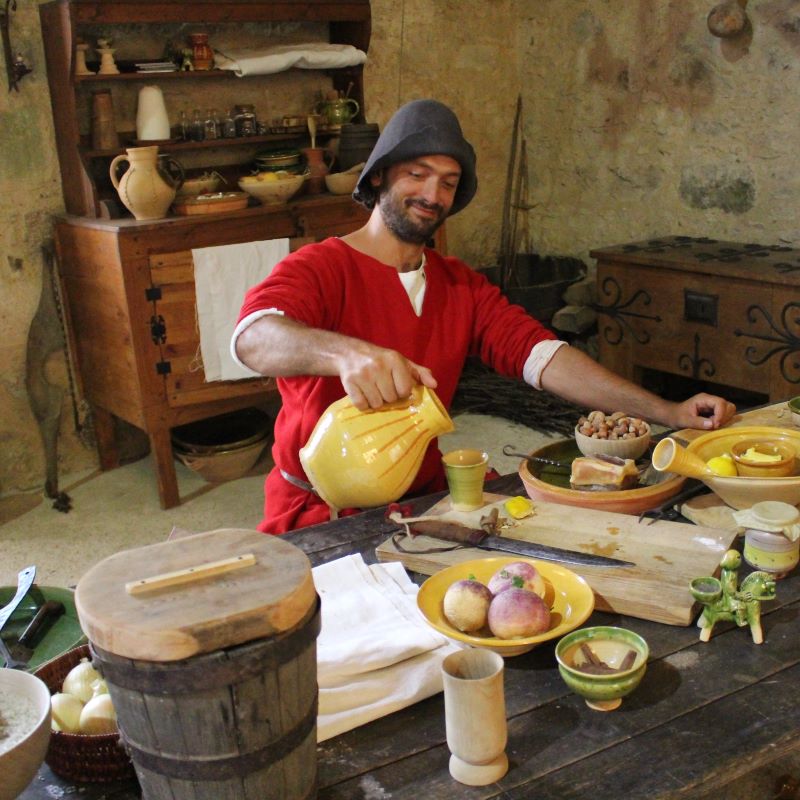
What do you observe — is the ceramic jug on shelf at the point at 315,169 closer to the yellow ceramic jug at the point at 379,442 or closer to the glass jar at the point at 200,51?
the glass jar at the point at 200,51

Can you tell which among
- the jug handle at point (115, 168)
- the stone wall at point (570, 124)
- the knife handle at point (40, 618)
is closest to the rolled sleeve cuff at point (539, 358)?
the knife handle at point (40, 618)

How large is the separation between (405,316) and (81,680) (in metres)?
1.23

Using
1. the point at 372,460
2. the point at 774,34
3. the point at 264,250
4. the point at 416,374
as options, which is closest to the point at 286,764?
the point at 372,460

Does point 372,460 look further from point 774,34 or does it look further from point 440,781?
point 774,34

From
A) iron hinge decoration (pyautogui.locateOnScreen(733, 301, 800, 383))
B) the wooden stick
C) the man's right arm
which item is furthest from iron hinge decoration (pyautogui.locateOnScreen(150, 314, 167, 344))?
the wooden stick

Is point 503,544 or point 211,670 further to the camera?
point 503,544

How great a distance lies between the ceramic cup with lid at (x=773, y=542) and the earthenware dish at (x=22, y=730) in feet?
3.50

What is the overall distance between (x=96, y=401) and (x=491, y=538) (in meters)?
2.97

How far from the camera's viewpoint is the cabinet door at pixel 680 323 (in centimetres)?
375

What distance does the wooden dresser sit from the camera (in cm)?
362

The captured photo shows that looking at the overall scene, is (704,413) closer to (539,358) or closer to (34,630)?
(539,358)

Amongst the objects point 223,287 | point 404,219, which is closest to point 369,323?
point 404,219

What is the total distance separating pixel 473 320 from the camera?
95.0 inches

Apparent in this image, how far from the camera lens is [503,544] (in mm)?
1578
